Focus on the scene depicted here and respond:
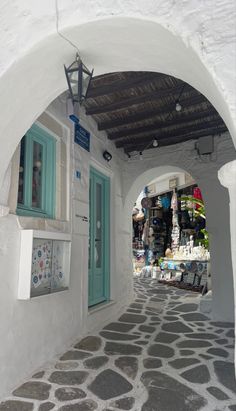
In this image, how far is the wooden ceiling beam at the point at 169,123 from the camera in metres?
4.96

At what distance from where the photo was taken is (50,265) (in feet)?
11.8

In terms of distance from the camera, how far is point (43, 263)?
344cm

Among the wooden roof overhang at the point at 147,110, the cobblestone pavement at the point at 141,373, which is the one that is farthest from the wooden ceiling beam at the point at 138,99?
the cobblestone pavement at the point at 141,373

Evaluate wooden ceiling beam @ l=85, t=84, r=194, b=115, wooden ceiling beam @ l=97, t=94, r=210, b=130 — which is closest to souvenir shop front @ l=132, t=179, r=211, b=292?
wooden ceiling beam @ l=97, t=94, r=210, b=130

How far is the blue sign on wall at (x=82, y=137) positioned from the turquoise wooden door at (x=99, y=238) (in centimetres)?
66

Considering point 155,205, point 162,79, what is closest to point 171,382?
point 162,79

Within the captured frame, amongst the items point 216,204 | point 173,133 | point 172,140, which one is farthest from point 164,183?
point 216,204

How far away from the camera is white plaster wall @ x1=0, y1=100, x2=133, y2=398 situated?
9.29 feet

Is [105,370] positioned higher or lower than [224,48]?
lower

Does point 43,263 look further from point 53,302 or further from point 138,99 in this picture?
point 138,99

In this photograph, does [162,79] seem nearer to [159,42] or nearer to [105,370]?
[159,42]

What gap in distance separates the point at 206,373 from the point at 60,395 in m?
1.54

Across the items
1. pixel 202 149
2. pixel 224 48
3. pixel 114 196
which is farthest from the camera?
pixel 114 196

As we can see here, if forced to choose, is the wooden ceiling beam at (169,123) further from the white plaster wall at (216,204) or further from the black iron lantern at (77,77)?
the black iron lantern at (77,77)
